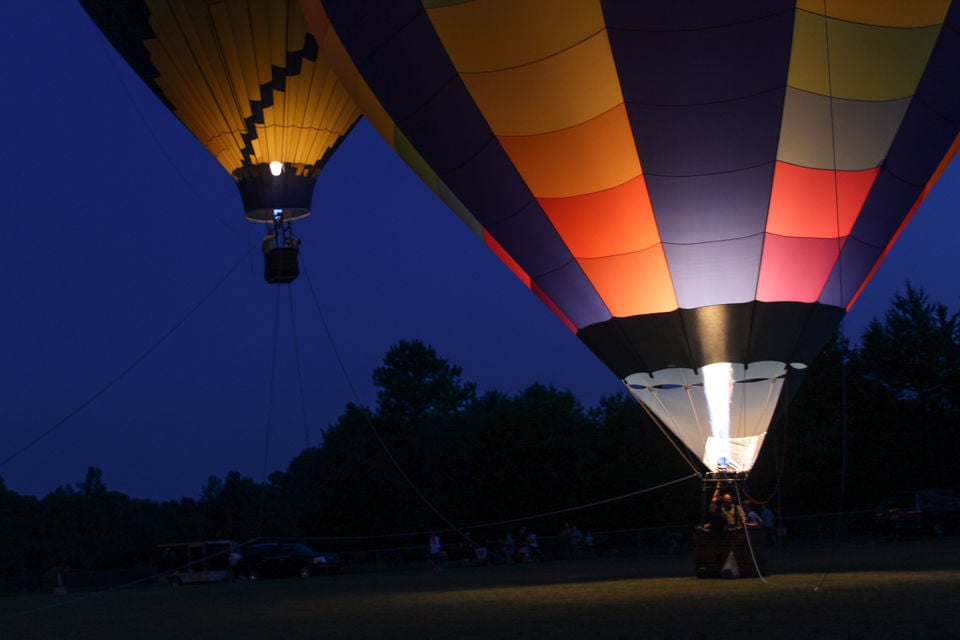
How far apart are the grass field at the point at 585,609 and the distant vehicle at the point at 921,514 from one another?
6.67 m

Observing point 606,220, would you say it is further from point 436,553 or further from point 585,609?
point 436,553

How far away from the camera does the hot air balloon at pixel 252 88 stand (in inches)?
710

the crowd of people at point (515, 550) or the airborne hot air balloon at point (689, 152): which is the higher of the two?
the airborne hot air balloon at point (689, 152)

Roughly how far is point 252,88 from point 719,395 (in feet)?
31.6

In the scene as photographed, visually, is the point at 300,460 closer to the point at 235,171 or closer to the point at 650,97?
the point at 235,171

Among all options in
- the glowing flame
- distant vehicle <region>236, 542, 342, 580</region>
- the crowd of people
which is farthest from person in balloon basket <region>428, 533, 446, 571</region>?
the glowing flame

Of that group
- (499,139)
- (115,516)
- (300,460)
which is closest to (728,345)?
(499,139)

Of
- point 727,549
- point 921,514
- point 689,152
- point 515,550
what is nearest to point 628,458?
point 515,550

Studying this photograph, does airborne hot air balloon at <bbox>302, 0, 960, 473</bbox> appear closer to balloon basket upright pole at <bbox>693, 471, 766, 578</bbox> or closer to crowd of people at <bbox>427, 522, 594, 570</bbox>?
balloon basket upright pole at <bbox>693, 471, 766, 578</bbox>

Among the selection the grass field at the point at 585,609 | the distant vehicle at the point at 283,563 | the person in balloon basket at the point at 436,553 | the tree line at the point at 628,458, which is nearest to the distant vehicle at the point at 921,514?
the tree line at the point at 628,458

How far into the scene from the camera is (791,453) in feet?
109

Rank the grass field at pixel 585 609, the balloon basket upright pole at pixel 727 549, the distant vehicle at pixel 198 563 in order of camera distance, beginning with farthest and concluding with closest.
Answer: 1. the distant vehicle at pixel 198 563
2. the balloon basket upright pole at pixel 727 549
3. the grass field at pixel 585 609

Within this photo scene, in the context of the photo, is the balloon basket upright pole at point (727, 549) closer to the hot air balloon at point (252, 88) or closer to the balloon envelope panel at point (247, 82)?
the hot air balloon at point (252, 88)

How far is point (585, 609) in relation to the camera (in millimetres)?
10438
